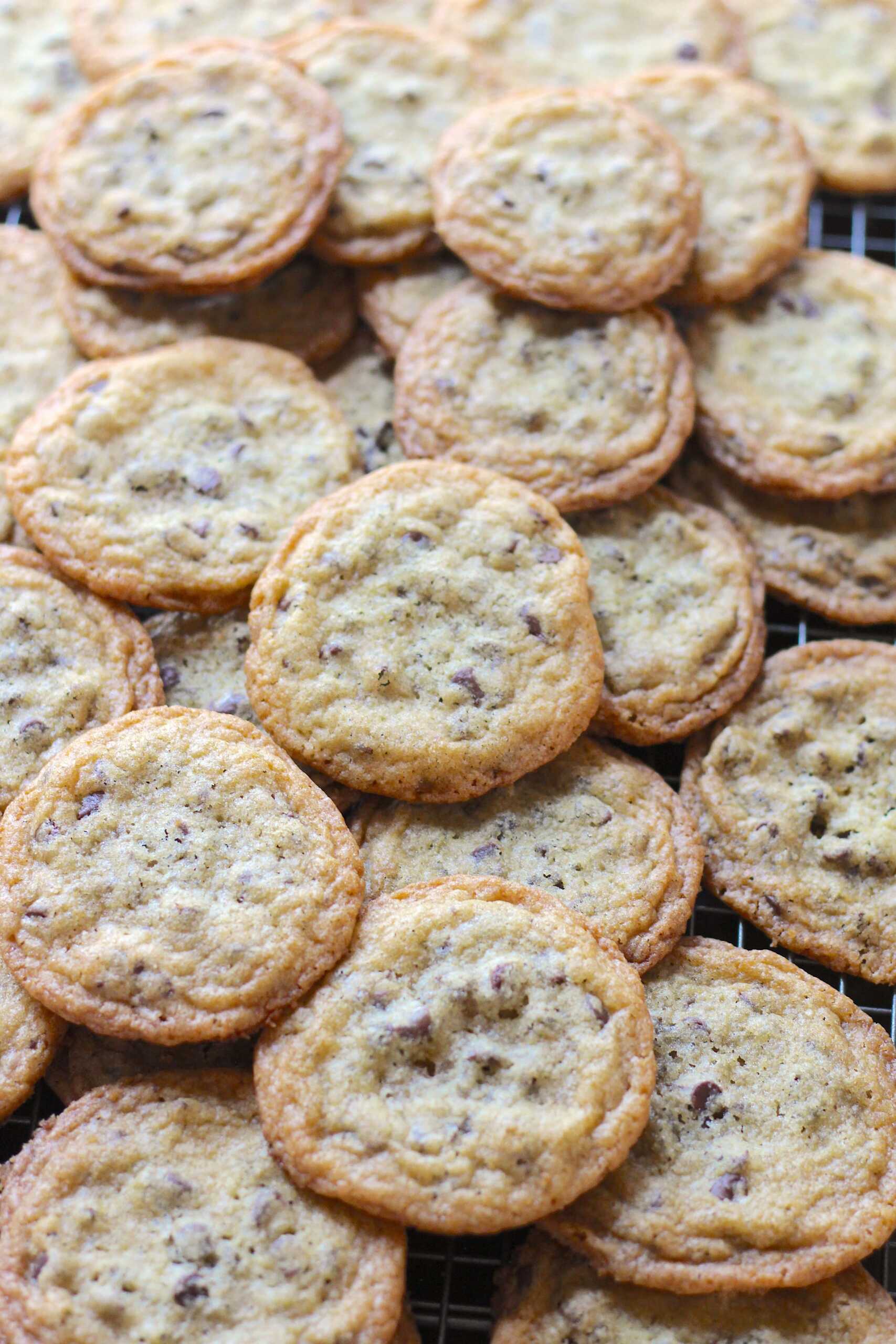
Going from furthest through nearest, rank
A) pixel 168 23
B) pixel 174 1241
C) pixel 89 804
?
pixel 168 23, pixel 89 804, pixel 174 1241

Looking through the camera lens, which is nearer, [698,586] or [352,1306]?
[352,1306]

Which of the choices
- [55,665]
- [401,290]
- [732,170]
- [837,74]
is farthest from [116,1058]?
[837,74]

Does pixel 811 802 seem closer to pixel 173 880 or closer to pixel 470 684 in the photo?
pixel 470 684

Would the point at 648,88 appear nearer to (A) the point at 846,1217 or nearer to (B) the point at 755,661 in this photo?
(B) the point at 755,661

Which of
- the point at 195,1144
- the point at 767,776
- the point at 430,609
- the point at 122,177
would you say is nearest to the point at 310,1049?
the point at 195,1144

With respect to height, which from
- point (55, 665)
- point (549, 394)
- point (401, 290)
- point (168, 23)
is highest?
point (168, 23)

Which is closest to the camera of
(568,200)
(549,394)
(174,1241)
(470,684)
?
(174,1241)

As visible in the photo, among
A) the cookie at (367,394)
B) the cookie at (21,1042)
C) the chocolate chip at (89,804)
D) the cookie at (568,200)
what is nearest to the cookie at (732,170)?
the cookie at (568,200)

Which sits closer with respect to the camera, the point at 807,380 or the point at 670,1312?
the point at 670,1312

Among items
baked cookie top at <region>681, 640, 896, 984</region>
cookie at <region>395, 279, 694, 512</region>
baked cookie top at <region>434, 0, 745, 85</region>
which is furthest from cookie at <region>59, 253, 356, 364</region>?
baked cookie top at <region>681, 640, 896, 984</region>
